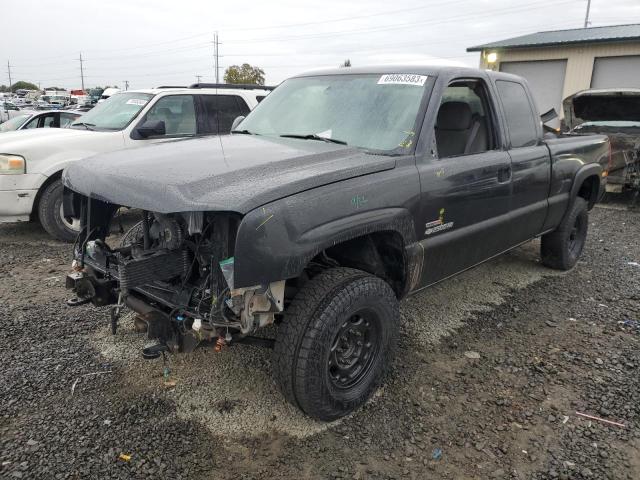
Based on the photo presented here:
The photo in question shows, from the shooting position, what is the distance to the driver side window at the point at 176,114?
690cm

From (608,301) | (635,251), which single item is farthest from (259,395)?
(635,251)

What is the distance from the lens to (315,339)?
2.55m

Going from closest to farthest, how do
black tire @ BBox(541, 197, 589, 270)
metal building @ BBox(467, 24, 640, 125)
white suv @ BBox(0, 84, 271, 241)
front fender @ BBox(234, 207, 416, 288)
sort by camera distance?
front fender @ BBox(234, 207, 416, 288)
black tire @ BBox(541, 197, 589, 270)
white suv @ BBox(0, 84, 271, 241)
metal building @ BBox(467, 24, 640, 125)

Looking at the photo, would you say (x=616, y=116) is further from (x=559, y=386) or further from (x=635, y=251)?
(x=559, y=386)

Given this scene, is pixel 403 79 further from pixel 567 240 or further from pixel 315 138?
pixel 567 240

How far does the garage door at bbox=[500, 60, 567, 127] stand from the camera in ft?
58.7

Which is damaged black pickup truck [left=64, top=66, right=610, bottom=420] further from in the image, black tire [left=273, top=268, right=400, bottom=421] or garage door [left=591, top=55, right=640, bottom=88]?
garage door [left=591, top=55, right=640, bottom=88]

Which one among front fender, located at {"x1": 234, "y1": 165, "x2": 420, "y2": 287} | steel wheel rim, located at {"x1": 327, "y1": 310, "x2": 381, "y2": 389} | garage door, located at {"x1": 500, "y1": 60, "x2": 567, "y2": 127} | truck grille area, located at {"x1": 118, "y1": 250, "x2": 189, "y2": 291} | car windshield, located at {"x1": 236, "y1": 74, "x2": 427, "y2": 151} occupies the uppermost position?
garage door, located at {"x1": 500, "y1": 60, "x2": 567, "y2": 127}

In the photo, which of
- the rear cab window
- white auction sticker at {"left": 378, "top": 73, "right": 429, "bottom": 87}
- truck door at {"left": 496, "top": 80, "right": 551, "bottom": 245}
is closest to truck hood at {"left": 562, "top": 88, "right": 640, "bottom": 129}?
truck door at {"left": 496, "top": 80, "right": 551, "bottom": 245}

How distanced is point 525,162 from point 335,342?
2360 millimetres

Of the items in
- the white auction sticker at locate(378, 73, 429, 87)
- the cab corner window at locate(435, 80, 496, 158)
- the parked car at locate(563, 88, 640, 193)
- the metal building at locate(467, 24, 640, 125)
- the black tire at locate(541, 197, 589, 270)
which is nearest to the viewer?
the white auction sticker at locate(378, 73, 429, 87)

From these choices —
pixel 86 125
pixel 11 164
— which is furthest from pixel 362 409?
pixel 86 125

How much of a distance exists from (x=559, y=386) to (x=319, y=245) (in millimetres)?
1905

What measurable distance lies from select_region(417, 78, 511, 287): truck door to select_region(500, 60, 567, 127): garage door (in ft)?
51.1
